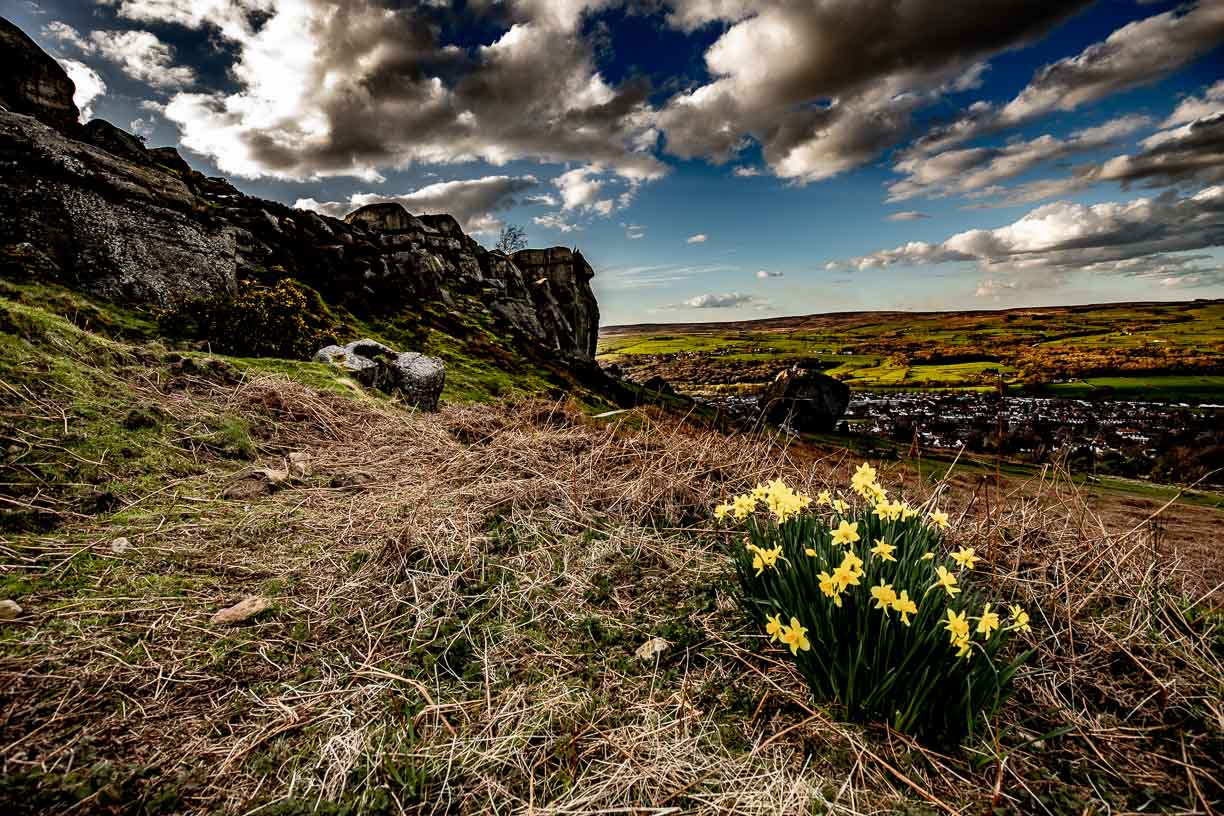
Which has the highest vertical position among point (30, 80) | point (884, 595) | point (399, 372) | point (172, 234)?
point (30, 80)

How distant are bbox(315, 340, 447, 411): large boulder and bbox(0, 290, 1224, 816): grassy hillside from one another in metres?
4.85

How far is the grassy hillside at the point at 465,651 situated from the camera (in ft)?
6.89

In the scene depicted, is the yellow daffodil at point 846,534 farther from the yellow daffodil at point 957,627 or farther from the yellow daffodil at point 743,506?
the yellow daffodil at point 743,506

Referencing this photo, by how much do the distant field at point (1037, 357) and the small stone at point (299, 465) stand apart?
45.4ft

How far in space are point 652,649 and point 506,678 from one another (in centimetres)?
84

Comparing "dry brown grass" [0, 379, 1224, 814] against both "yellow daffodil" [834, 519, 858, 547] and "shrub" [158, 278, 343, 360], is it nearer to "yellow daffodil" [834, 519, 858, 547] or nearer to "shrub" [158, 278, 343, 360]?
"yellow daffodil" [834, 519, 858, 547]

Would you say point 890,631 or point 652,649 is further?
point 652,649

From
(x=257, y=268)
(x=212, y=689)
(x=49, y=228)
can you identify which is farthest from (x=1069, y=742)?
(x=257, y=268)

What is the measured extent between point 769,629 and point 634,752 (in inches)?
31.9

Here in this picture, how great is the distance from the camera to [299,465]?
550cm

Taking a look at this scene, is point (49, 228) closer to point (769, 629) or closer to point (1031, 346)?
point (769, 629)

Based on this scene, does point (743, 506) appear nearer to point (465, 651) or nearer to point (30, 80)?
point (465, 651)

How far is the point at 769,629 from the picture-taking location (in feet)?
8.00

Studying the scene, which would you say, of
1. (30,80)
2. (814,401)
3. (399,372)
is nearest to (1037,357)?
(814,401)
